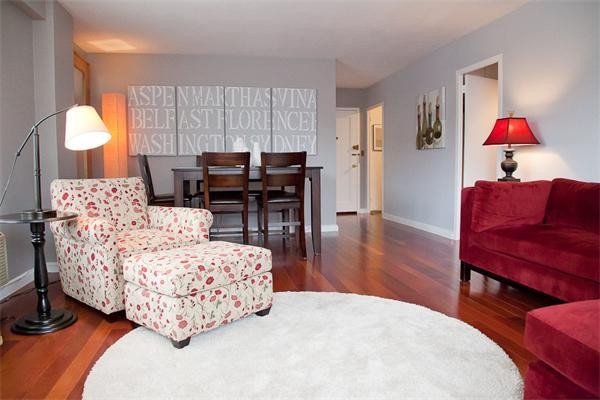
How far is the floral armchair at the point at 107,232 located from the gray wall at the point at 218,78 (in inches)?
97.0

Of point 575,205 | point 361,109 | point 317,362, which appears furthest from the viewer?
point 361,109

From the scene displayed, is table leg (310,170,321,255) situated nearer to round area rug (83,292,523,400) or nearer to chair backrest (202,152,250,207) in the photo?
chair backrest (202,152,250,207)

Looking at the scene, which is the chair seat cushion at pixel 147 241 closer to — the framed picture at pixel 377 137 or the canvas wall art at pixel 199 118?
the canvas wall art at pixel 199 118

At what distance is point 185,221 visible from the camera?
274cm

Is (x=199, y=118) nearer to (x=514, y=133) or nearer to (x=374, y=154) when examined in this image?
(x=514, y=133)

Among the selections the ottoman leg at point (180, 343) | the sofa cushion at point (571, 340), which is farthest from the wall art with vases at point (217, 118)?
the sofa cushion at point (571, 340)

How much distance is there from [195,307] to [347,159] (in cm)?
621

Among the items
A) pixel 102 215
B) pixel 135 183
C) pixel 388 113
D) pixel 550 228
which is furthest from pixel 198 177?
pixel 388 113

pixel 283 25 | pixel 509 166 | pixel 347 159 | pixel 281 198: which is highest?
pixel 283 25

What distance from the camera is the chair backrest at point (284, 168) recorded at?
145 inches

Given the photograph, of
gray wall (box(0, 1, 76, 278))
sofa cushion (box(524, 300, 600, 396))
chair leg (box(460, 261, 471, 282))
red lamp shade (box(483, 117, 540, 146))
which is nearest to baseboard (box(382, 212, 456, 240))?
red lamp shade (box(483, 117, 540, 146))

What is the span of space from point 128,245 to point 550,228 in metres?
2.57

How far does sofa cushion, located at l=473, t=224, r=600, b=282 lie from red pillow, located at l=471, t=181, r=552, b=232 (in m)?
0.06

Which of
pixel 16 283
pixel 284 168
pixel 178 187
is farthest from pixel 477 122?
pixel 16 283
